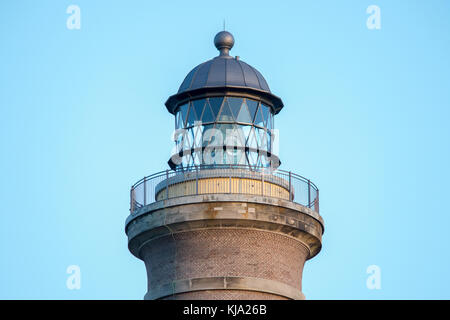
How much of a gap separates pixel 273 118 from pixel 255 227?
4558 millimetres

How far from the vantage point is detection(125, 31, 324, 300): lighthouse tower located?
122ft

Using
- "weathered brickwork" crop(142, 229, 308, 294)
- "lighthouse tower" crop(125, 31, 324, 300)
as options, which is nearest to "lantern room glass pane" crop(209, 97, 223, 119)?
"lighthouse tower" crop(125, 31, 324, 300)

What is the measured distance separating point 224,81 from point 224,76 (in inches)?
7.8

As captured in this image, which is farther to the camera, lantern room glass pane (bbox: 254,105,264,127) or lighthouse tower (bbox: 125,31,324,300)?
lantern room glass pane (bbox: 254,105,264,127)

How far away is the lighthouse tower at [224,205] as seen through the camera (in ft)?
122

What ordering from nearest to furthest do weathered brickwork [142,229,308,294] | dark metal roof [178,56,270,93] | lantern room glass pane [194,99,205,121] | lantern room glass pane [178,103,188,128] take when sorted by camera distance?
weathered brickwork [142,229,308,294] → dark metal roof [178,56,270,93] → lantern room glass pane [194,99,205,121] → lantern room glass pane [178,103,188,128]

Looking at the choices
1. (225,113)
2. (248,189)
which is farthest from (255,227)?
(225,113)

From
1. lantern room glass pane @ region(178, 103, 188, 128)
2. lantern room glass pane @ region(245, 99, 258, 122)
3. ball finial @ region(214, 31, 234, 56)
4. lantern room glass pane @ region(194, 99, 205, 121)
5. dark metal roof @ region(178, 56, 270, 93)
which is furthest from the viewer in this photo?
ball finial @ region(214, 31, 234, 56)

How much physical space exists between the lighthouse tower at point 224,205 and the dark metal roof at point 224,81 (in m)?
0.03

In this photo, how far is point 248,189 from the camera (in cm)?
3806

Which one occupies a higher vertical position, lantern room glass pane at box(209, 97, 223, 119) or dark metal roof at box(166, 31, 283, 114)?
dark metal roof at box(166, 31, 283, 114)

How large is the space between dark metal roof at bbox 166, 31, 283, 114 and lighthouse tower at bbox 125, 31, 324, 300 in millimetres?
30

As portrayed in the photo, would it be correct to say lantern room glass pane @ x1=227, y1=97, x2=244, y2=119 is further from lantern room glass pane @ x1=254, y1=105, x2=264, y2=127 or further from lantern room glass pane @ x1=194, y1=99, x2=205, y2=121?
lantern room glass pane @ x1=194, y1=99, x2=205, y2=121
